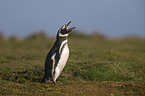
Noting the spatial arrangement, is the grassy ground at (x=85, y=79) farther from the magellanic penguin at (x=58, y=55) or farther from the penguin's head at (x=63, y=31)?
the penguin's head at (x=63, y=31)

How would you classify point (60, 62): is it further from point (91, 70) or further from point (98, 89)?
point (91, 70)

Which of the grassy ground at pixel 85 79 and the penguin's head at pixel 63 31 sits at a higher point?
the penguin's head at pixel 63 31

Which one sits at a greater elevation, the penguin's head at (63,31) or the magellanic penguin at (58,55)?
the penguin's head at (63,31)

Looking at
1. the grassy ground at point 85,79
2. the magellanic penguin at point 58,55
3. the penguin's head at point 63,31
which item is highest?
the penguin's head at point 63,31

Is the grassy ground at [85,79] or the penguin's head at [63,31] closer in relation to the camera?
the grassy ground at [85,79]

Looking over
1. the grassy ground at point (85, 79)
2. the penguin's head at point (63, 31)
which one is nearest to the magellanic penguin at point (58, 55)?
the penguin's head at point (63, 31)

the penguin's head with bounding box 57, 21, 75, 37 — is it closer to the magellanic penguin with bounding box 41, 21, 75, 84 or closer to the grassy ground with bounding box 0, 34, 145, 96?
the magellanic penguin with bounding box 41, 21, 75, 84

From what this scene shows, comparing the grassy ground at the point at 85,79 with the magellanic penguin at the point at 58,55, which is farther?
the magellanic penguin at the point at 58,55

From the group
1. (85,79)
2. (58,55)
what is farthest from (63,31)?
(85,79)

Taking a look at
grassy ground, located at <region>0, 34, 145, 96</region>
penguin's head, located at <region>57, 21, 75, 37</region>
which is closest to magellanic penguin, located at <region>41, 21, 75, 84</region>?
penguin's head, located at <region>57, 21, 75, 37</region>

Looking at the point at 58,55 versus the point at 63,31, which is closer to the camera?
the point at 58,55

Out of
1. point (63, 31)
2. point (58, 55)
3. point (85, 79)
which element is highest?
point (63, 31)

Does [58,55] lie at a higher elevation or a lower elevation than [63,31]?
lower

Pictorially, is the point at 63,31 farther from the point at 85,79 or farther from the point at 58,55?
the point at 85,79
